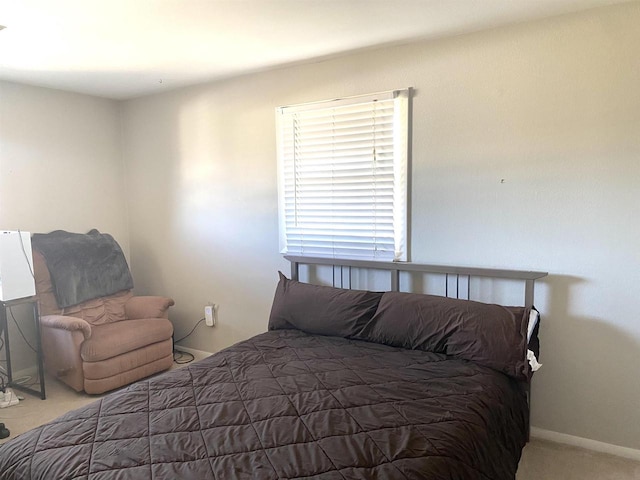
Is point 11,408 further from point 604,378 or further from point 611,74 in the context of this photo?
point 611,74

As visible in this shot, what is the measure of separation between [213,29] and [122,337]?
224 cm

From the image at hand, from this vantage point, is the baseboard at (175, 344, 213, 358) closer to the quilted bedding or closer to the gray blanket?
the gray blanket

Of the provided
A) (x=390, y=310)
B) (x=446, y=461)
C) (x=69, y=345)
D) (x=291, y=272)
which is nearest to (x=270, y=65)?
(x=291, y=272)

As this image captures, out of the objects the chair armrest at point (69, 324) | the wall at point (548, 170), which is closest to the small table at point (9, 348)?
the chair armrest at point (69, 324)

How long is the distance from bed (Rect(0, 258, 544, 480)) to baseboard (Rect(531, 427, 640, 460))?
1.86ft

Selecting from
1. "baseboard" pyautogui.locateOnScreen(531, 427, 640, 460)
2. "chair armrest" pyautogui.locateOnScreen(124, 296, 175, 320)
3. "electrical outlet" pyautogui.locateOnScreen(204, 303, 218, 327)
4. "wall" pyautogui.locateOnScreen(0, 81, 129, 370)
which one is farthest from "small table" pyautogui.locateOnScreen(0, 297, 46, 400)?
"baseboard" pyautogui.locateOnScreen(531, 427, 640, 460)

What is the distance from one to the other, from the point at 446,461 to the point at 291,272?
206 cm

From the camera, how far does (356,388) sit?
208 centimetres

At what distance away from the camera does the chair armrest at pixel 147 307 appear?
3.81 meters

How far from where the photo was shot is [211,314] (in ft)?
12.9

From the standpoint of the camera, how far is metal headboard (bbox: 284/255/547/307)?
2.58 metres

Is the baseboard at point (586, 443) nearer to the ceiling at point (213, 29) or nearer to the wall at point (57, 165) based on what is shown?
the ceiling at point (213, 29)

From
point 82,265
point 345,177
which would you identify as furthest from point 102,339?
point 345,177

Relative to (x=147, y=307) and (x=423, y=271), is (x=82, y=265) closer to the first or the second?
(x=147, y=307)
